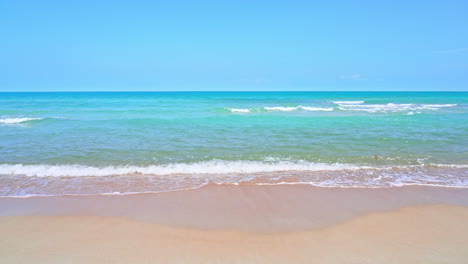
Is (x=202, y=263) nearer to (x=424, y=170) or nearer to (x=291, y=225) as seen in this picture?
(x=291, y=225)

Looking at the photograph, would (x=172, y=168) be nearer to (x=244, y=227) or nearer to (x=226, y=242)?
(x=244, y=227)

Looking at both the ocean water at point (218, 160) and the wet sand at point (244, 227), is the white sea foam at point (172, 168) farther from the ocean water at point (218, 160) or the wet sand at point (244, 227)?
the wet sand at point (244, 227)

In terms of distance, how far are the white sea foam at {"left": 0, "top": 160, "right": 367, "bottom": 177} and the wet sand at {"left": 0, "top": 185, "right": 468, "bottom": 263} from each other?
57.1 inches

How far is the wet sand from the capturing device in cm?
333

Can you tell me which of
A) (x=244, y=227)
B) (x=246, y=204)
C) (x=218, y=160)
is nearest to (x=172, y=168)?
(x=218, y=160)

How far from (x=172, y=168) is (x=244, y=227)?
144 inches

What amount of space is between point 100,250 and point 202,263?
1.40m

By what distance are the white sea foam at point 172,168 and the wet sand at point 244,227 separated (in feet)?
4.76

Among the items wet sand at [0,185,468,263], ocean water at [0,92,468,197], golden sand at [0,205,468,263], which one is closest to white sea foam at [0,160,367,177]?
ocean water at [0,92,468,197]

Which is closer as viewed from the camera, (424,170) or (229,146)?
(424,170)

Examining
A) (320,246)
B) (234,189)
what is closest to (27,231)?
(234,189)

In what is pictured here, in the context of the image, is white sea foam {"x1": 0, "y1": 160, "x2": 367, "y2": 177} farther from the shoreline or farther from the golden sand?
the golden sand

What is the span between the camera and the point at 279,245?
3.54 m

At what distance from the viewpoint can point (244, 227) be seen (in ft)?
13.4
